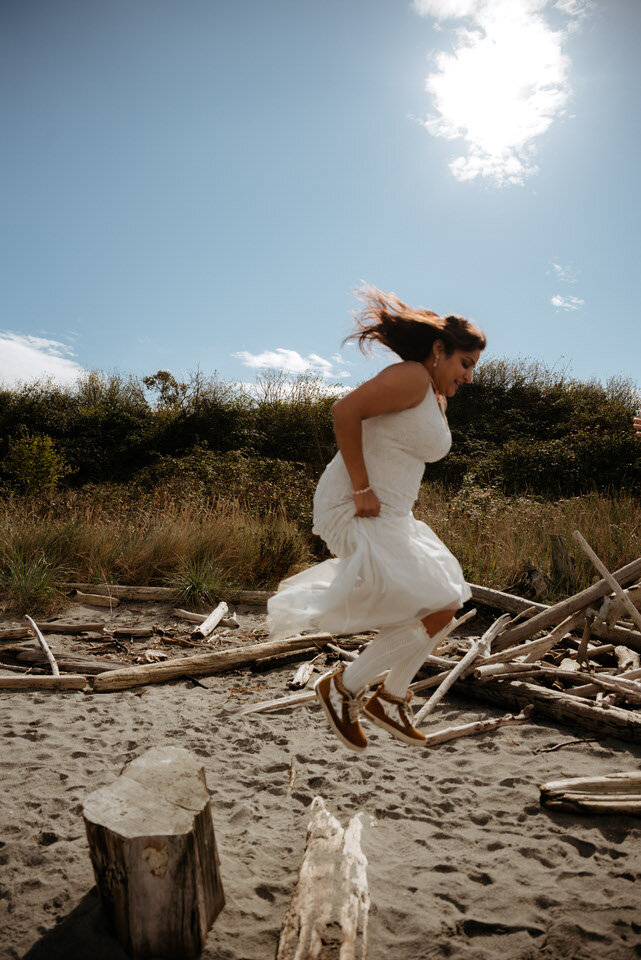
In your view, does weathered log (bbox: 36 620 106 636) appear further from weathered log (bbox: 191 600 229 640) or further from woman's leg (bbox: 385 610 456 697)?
woman's leg (bbox: 385 610 456 697)

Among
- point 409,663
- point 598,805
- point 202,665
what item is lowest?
point 202,665

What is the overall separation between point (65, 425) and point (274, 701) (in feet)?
56.5

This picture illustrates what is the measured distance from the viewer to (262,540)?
9086mm

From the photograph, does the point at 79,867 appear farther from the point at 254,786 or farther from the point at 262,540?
the point at 262,540

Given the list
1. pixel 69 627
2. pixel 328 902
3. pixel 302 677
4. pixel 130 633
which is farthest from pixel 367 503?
pixel 69 627

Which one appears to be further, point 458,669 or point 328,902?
point 458,669

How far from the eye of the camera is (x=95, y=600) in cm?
779

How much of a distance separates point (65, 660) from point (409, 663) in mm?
4505

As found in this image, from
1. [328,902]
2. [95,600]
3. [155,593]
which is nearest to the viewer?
[328,902]

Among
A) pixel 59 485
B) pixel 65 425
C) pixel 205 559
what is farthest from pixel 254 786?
pixel 65 425

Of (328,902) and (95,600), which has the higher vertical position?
(328,902)

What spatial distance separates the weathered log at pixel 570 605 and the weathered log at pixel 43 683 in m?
3.98

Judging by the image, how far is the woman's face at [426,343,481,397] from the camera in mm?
2537

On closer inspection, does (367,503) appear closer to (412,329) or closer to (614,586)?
(412,329)
